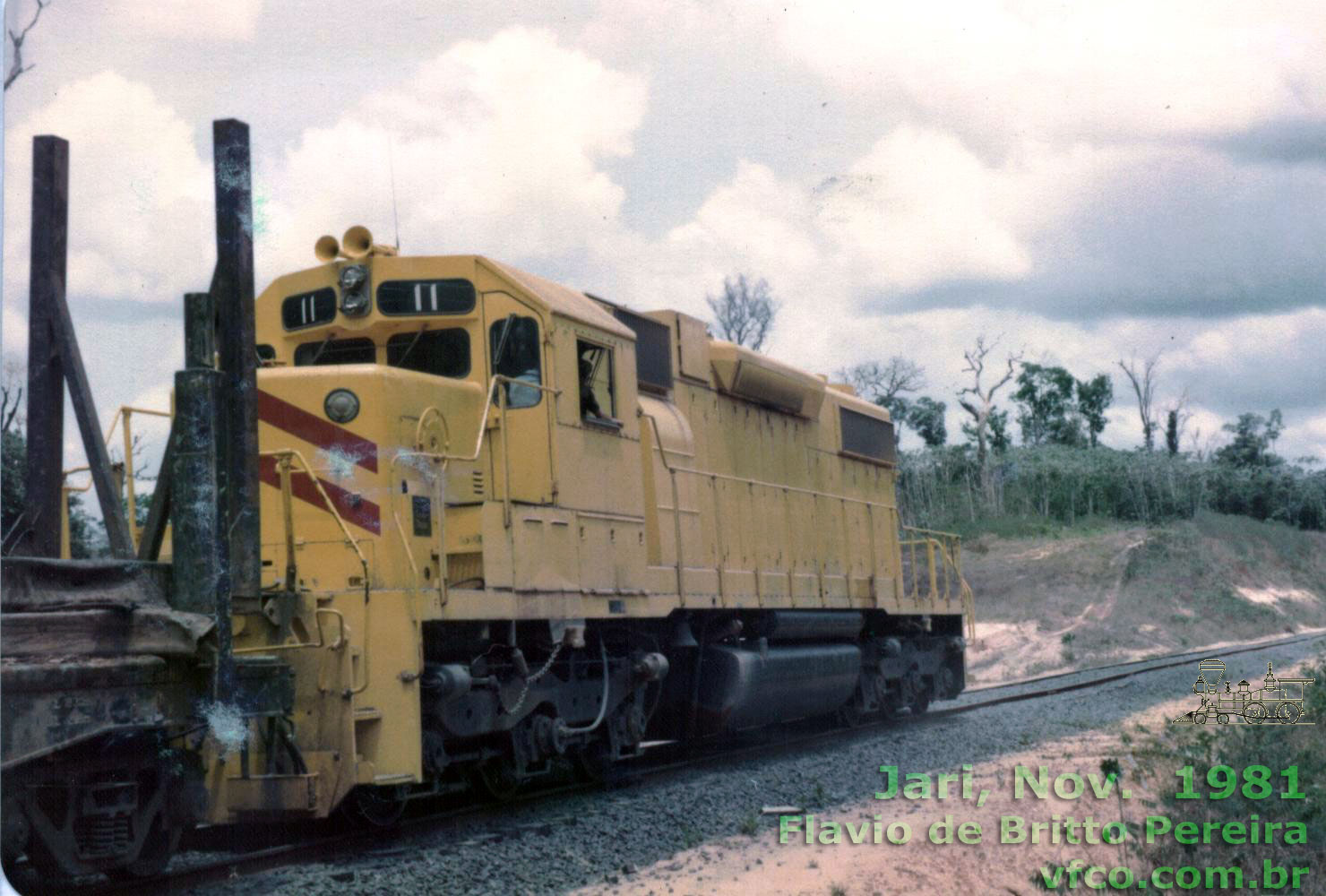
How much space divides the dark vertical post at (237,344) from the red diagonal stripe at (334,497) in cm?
124

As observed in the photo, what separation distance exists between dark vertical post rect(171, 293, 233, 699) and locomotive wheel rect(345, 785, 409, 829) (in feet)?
7.13

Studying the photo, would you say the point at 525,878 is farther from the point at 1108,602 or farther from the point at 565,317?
the point at 1108,602

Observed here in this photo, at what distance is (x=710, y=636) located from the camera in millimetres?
11242

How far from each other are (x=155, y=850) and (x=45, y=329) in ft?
8.06

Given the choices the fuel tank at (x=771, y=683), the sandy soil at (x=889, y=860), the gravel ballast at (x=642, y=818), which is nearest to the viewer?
the sandy soil at (x=889, y=860)

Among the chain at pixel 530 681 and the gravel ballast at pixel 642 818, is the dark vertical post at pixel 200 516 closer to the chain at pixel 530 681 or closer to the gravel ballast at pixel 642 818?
the gravel ballast at pixel 642 818

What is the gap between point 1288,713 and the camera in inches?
434

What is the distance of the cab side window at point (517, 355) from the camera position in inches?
344

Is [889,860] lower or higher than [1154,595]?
lower

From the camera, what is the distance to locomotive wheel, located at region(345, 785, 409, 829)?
7.84 meters

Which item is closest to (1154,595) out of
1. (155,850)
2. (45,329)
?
(155,850)

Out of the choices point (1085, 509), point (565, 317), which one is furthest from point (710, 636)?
point (1085, 509)

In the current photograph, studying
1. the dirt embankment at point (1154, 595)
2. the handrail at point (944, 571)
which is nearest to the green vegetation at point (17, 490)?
the handrail at point (944, 571)

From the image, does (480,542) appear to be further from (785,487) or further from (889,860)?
(785,487)
